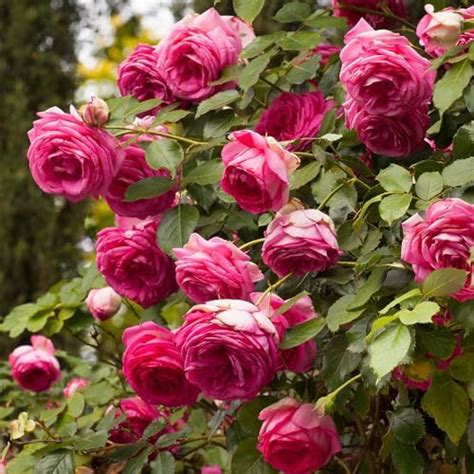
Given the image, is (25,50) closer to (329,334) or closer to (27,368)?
(27,368)

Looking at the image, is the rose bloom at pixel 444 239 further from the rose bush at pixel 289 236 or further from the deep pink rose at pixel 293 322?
the deep pink rose at pixel 293 322

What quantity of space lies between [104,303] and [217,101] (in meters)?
0.44

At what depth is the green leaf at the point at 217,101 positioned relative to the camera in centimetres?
135

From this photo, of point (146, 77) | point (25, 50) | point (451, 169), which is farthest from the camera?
point (25, 50)

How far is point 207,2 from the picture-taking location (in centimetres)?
383

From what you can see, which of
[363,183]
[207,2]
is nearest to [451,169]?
[363,183]

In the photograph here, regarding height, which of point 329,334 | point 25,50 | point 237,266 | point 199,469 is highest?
point 237,266

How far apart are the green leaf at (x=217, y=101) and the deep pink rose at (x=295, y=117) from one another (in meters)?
0.06

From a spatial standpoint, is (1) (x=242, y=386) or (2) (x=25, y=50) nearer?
(1) (x=242, y=386)

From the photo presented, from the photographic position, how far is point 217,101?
4.48 ft

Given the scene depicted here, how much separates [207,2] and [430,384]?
2.92 metres

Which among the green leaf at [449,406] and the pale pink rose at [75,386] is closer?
the green leaf at [449,406]

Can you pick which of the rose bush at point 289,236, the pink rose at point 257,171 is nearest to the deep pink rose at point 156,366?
the rose bush at point 289,236

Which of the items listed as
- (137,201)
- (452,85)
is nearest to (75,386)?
(137,201)
